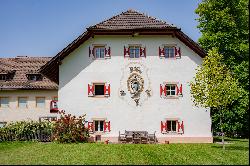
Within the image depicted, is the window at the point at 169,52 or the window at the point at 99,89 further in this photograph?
the window at the point at 169,52

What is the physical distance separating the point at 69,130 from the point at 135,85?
560cm

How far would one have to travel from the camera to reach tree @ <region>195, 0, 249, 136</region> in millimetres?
28672

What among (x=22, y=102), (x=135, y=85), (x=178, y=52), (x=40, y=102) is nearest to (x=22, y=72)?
(x=22, y=102)

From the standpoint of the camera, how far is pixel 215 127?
3203cm

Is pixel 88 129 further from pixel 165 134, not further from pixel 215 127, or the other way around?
pixel 215 127

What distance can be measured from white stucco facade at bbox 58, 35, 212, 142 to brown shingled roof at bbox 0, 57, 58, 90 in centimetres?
1200

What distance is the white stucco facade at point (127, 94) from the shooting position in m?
25.3

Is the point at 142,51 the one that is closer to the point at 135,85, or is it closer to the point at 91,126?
the point at 135,85

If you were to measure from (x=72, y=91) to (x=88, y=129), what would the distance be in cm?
296

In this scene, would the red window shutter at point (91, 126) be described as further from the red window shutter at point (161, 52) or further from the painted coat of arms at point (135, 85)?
the red window shutter at point (161, 52)

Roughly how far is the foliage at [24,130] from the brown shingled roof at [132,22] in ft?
25.8

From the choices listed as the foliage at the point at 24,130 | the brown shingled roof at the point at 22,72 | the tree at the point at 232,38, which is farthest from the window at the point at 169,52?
the brown shingled roof at the point at 22,72

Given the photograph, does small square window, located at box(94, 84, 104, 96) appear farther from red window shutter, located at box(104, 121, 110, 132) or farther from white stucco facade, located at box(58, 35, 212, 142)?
red window shutter, located at box(104, 121, 110, 132)

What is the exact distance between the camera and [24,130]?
25734 millimetres
